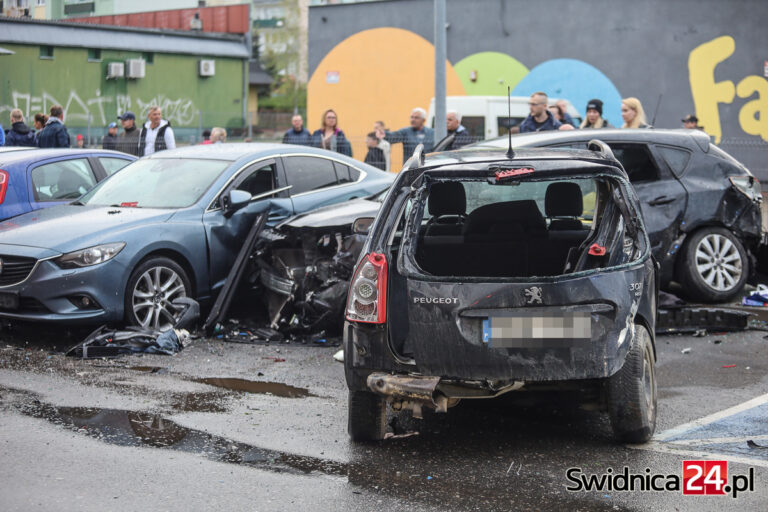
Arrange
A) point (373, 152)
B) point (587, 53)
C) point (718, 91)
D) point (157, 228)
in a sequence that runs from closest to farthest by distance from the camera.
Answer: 1. point (157, 228)
2. point (373, 152)
3. point (718, 91)
4. point (587, 53)

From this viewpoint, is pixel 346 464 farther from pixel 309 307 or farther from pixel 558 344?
pixel 309 307

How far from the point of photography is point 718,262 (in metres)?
9.51

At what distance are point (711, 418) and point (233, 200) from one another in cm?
464

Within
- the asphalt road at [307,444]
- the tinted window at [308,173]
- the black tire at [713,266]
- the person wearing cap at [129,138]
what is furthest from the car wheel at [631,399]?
the person wearing cap at [129,138]

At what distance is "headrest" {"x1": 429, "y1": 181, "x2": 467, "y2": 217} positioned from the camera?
6230 mm

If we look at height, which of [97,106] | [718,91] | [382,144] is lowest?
[382,144]

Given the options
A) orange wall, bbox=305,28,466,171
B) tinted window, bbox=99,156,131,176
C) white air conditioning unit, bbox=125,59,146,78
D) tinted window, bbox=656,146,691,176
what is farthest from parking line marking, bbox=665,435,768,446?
white air conditioning unit, bbox=125,59,146,78

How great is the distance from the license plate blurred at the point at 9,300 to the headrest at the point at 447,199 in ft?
12.5

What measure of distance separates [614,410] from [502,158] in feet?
5.15

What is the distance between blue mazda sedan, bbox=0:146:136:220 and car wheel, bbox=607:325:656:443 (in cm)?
651

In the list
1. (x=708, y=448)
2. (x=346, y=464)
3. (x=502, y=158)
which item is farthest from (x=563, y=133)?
(x=346, y=464)

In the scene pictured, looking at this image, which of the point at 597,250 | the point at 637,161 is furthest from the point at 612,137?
the point at 597,250

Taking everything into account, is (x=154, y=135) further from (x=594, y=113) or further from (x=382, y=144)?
(x=594, y=113)

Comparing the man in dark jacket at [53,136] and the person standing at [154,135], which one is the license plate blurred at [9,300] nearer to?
the person standing at [154,135]
